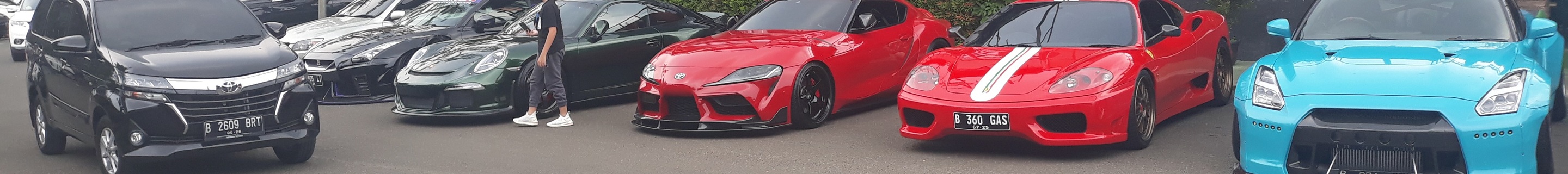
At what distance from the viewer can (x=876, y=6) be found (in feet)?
29.5

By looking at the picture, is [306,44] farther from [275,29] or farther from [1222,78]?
[1222,78]

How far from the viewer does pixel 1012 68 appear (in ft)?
21.9

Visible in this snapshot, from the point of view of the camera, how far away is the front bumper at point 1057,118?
629 centimetres

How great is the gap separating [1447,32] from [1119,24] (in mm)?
1672

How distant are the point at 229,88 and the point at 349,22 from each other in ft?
26.1

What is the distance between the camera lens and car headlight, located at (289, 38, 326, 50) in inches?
465

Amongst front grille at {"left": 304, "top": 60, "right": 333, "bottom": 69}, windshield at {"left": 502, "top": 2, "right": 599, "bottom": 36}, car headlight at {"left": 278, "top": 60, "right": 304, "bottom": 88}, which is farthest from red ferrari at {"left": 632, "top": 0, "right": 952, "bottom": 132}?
front grille at {"left": 304, "top": 60, "right": 333, "bottom": 69}

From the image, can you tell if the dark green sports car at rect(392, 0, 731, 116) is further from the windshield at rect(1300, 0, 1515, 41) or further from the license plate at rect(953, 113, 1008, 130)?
the windshield at rect(1300, 0, 1515, 41)

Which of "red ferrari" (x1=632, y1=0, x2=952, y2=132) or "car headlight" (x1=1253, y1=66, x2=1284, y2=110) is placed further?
"red ferrari" (x1=632, y1=0, x2=952, y2=132)

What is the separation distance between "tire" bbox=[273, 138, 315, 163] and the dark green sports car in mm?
1928

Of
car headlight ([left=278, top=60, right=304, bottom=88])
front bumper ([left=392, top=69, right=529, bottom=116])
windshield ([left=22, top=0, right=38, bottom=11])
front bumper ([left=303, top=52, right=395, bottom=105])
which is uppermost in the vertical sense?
car headlight ([left=278, top=60, right=304, bottom=88])

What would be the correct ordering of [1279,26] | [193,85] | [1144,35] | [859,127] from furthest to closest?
[859,127], [1144,35], [1279,26], [193,85]

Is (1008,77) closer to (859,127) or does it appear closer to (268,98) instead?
(859,127)

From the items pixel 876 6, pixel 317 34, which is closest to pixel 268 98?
pixel 876 6
